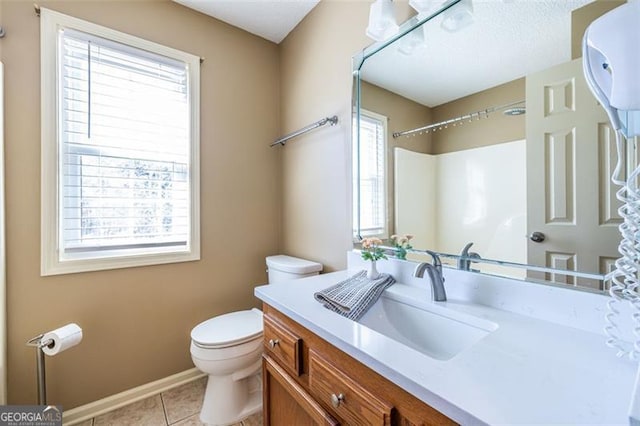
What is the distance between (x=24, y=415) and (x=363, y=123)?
6.94 feet

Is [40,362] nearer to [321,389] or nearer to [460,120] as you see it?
[321,389]

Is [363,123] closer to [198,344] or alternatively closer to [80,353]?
[198,344]

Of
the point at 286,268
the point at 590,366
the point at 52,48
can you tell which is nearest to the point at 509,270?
the point at 590,366

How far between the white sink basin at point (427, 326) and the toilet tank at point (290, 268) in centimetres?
67

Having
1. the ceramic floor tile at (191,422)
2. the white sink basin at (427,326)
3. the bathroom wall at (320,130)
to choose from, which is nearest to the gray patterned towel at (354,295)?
the white sink basin at (427,326)

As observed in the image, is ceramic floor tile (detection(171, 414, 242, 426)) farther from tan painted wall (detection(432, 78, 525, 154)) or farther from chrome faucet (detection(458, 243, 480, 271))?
tan painted wall (detection(432, 78, 525, 154))

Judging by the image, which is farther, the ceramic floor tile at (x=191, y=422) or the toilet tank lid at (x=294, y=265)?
the toilet tank lid at (x=294, y=265)

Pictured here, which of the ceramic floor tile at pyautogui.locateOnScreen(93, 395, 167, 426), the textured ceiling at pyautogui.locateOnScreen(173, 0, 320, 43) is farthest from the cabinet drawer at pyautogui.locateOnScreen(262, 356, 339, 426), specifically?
the textured ceiling at pyautogui.locateOnScreen(173, 0, 320, 43)

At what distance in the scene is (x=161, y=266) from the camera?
5.63 feet

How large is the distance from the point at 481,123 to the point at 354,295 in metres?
0.78

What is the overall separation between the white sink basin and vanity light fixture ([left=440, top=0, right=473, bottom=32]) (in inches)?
41.5

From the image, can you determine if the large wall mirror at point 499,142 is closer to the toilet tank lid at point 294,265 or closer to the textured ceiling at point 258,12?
the toilet tank lid at point 294,265

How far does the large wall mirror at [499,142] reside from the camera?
2.51 ft

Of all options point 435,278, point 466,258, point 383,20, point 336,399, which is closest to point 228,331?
point 336,399
